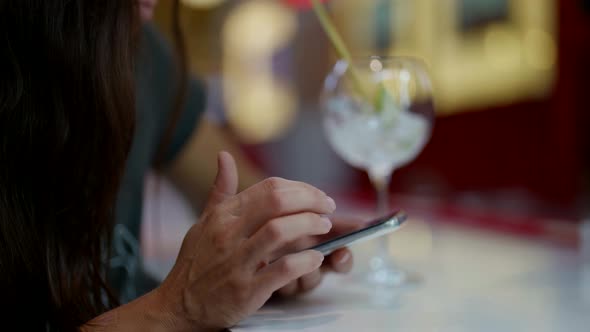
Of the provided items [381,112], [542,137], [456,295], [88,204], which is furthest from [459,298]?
[542,137]

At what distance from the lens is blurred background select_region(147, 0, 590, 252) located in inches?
119

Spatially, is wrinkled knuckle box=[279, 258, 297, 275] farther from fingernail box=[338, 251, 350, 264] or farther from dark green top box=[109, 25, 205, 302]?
dark green top box=[109, 25, 205, 302]

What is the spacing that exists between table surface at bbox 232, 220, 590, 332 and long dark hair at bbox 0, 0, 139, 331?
17cm

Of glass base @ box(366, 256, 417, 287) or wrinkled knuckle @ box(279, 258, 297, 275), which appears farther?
glass base @ box(366, 256, 417, 287)

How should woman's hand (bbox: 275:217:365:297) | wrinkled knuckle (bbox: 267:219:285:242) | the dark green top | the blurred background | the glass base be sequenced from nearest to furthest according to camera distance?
1. wrinkled knuckle (bbox: 267:219:285:242)
2. woman's hand (bbox: 275:217:365:297)
3. the glass base
4. the dark green top
5. the blurred background

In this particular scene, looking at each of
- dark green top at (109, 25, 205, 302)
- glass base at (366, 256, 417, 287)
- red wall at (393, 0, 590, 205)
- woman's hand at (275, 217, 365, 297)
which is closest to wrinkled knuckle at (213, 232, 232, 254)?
woman's hand at (275, 217, 365, 297)

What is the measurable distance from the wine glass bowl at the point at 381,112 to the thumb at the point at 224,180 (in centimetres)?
24

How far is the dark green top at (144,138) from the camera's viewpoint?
0.96 meters

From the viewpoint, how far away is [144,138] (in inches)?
41.1

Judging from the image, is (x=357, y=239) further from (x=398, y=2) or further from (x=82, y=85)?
(x=398, y=2)

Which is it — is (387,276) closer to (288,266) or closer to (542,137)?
(288,266)

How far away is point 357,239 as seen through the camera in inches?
19.9

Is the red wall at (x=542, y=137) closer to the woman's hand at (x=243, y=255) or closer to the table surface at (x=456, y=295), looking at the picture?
the table surface at (x=456, y=295)

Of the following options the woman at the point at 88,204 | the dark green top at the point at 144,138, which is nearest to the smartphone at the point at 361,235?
the woman at the point at 88,204
